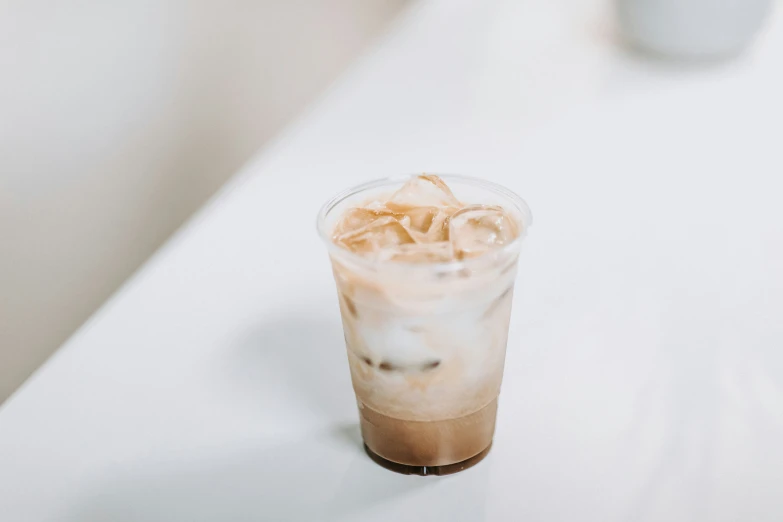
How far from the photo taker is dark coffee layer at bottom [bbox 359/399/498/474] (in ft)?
2.00

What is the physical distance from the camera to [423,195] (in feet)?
2.20

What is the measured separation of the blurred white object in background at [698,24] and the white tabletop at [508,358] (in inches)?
7.2

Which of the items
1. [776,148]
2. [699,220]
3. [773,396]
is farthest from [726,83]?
[773,396]

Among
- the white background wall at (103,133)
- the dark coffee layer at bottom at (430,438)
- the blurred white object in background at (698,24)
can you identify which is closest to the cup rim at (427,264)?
the dark coffee layer at bottom at (430,438)

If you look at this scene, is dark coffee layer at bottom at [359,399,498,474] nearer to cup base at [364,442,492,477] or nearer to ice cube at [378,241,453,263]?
cup base at [364,442,492,477]

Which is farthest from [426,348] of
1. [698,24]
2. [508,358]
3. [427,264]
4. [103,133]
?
[698,24]

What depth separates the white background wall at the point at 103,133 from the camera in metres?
1.11

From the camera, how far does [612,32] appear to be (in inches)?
64.3

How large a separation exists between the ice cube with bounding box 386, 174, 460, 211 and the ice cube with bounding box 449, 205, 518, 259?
4cm

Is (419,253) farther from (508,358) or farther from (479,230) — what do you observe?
(508,358)

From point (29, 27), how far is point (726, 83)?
42.9 inches

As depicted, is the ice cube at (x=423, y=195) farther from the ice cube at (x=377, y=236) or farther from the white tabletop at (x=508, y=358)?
the white tabletop at (x=508, y=358)

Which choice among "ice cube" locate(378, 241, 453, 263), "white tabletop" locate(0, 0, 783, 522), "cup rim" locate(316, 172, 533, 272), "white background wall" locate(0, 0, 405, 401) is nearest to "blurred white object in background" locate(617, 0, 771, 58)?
"white tabletop" locate(0, 0, 783, 522)

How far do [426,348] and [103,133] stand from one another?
865 mm
